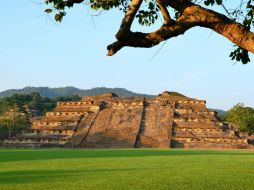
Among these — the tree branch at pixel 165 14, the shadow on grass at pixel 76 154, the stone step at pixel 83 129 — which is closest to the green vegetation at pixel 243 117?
the stone step at pixel 83 129

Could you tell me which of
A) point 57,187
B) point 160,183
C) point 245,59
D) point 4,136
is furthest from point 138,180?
point 4,136

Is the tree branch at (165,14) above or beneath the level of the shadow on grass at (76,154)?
above

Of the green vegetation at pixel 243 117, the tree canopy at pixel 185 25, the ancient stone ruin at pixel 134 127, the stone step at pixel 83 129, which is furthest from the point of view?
the green vegetation at pixel 243 117

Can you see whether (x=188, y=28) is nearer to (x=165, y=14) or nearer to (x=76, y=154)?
(x=165, y=14)

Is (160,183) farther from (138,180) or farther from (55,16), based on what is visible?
(55,16)

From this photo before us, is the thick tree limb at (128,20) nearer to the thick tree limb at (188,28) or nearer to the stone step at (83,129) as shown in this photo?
the thick tree limb at (188,28)

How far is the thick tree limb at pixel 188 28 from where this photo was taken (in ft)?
22.2

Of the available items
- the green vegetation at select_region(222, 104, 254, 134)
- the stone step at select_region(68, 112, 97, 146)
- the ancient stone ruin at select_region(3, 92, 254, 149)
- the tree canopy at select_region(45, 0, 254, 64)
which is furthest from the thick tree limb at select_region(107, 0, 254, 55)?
the green vegetation at select_region(222, 104, 254, 134)

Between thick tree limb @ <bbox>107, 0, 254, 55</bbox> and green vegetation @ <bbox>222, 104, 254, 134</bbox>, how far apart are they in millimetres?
79486

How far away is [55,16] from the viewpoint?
24.4 feet

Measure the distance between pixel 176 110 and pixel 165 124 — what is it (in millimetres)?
4137

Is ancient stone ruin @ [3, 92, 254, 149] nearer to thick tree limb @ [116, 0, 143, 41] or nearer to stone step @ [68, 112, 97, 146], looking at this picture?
stone step @ [68, 112, 97, 146]

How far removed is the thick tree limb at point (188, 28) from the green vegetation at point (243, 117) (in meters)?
79.5

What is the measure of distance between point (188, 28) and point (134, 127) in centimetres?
4999
